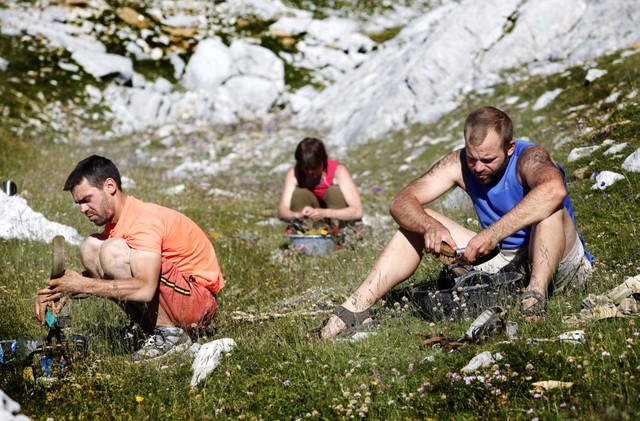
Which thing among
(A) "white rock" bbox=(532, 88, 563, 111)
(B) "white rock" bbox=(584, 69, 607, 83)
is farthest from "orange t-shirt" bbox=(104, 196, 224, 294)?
(A) "white rock" bbox=(532, 88, 563, 111)

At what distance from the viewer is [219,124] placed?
27.1 m

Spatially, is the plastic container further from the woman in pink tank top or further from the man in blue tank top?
the man in blue tank top

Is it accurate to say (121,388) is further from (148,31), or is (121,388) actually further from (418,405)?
(148,31)

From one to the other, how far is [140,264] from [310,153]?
4.64 meters

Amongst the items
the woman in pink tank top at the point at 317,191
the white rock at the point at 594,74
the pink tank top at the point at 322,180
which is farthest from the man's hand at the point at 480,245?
the white rock at the point at 594,74

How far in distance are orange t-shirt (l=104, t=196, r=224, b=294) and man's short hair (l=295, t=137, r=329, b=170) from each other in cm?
358

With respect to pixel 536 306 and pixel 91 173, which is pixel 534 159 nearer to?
pixel 536 306

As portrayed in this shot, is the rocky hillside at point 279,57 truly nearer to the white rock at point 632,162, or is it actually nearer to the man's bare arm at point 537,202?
the white rock at point 632,162

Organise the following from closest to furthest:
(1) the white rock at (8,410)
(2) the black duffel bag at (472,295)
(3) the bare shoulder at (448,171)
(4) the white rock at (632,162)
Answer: (1) the white rock at (8,410) < (2) the black duffel bag at (472,295) < (3) the bare shoulder at (448,171) < (4) the white rock at (632,162)

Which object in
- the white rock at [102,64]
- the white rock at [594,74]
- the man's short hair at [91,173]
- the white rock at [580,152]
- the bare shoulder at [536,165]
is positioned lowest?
the white rock at [594,74]

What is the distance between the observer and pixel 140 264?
5.86 metres

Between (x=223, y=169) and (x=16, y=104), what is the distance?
8.96m

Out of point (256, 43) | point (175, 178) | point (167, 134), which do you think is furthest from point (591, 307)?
point (256, 43)

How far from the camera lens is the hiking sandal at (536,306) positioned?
528 cm
